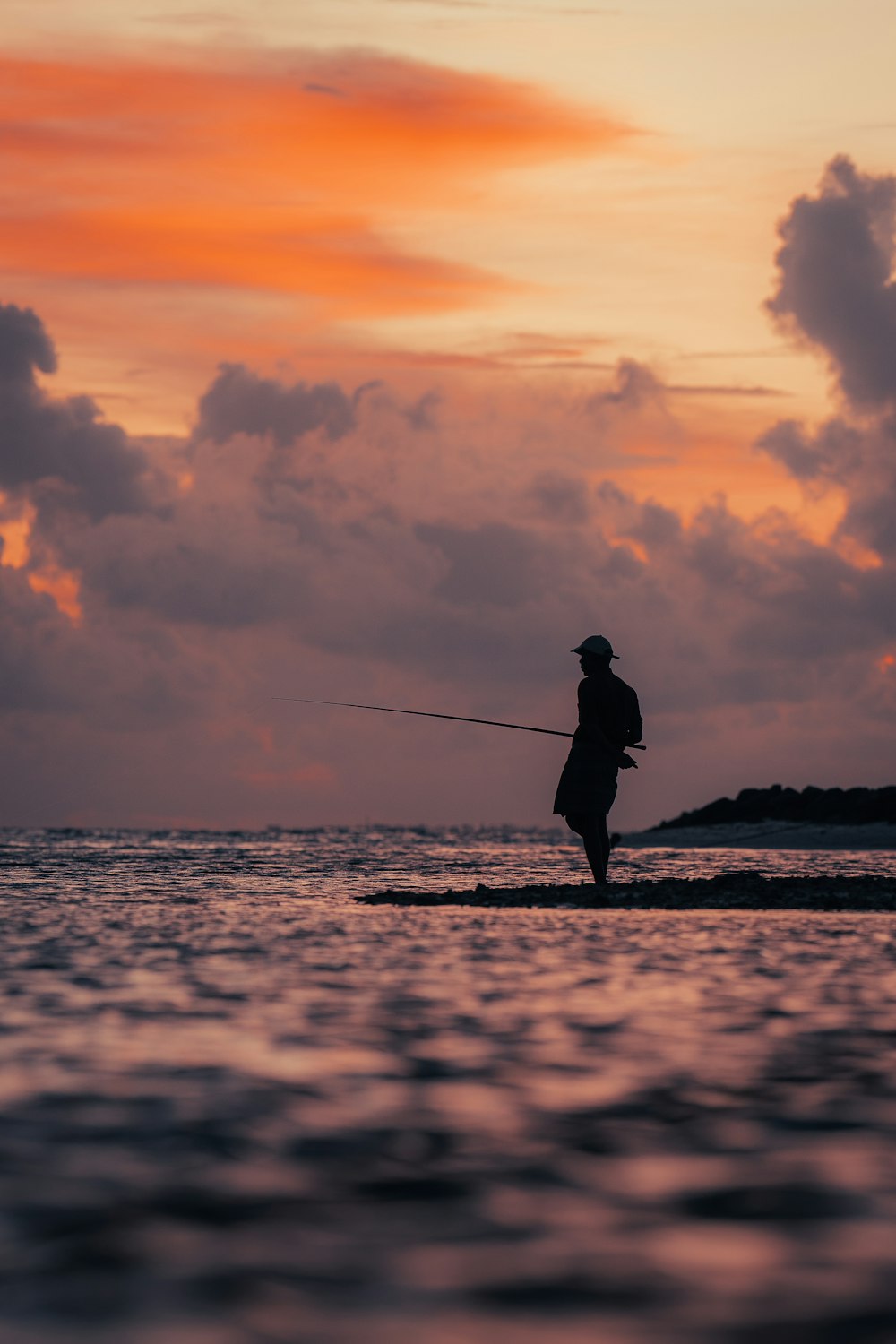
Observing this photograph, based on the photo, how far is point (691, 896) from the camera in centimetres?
1406

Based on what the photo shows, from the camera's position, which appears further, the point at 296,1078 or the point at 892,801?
the point at 892,801

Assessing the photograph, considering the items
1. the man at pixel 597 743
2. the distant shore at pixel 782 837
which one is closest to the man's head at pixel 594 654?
the man at pixel 597 743

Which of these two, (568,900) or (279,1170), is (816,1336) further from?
(568,900)

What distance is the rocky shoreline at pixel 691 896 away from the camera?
13.3 m

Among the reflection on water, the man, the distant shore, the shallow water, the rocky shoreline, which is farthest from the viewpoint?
the distant shore

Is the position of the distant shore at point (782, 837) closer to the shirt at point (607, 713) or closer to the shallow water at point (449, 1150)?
the shirt at point (607, 713)

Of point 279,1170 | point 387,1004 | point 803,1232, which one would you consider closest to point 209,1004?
point 387,1004

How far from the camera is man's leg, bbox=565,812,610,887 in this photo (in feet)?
50.3

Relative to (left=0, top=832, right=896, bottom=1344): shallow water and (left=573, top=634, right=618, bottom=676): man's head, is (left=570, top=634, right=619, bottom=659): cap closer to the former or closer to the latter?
(left=573, top=634, right=618, bottom=676): man's head

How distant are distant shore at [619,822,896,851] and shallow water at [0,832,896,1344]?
1388 inches

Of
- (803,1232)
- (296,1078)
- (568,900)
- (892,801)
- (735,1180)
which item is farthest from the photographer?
(892,801)

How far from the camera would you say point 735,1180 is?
3.84 meters

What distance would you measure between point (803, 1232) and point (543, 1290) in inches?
26.6

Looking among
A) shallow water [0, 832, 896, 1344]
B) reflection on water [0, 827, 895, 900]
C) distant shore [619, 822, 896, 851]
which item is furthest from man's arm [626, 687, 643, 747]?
distant shore [619, 822, 896, 851]
